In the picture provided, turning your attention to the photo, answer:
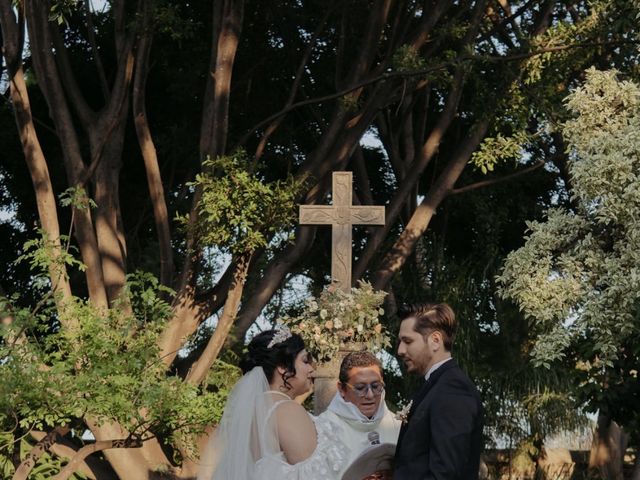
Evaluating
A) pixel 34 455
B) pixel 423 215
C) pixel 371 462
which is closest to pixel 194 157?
pixel 423 215

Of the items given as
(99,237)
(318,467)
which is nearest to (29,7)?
(99,237)

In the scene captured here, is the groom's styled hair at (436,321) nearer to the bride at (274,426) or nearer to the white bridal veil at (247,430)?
the bride at (274,426)

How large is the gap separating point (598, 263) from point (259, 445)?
24.9ft

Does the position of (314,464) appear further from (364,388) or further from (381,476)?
(381,476)

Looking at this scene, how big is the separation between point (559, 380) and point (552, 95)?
21.4ft

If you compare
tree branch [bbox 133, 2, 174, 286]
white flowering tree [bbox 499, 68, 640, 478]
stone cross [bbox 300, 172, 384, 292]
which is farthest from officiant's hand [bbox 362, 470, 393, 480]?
→ tree branch [bbox 133, 2, 174, 286]

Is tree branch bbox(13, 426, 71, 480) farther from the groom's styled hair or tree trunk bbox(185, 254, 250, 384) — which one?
the groom's styled hair

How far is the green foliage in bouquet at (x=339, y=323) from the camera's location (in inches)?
534

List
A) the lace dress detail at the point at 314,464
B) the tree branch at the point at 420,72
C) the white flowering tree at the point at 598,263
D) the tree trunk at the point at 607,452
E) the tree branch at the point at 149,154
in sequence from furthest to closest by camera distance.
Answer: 1. the tree trunk at the point at 607,452
2. the tree branch at the point at 420,72
3. the tree branch at the point at 149,154
4. the white flowering tree at the point at 598,263
5. the lace dress detail at the point at 314,464

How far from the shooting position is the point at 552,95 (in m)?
17.3

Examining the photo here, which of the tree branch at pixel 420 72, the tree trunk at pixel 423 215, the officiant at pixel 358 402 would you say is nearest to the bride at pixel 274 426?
the officiant at pixel 358 402

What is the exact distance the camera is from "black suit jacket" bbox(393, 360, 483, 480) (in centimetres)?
528

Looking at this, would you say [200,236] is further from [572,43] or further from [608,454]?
[608,454]

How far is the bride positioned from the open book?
2.15 ft
